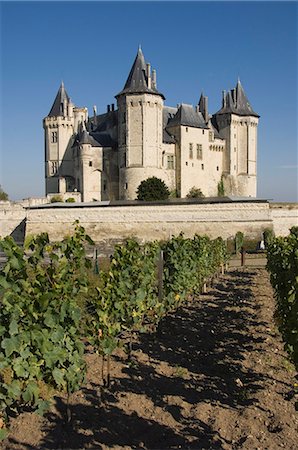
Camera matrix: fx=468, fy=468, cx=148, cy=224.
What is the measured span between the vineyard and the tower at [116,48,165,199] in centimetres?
2910

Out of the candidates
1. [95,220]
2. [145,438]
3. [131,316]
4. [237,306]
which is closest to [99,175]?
[95,220]

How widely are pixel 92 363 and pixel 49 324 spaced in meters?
2.26

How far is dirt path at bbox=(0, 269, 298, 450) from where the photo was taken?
444 cm

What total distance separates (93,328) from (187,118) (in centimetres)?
3844

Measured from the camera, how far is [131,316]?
708 cm

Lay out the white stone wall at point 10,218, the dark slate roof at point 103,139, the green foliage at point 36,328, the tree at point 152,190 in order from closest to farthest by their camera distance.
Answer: the green foliage at point 36,328 → the white stone wall at point 10,218 → the tree at point 152,190 → the dark slate roof at point 103,139

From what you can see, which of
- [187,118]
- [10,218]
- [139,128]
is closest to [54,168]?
[139,128]

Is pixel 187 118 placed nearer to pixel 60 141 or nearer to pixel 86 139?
pixel 86 139

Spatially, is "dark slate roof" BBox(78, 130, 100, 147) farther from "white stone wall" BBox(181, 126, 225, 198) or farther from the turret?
"white stone wall" BBox(181, 126, 225, 198)

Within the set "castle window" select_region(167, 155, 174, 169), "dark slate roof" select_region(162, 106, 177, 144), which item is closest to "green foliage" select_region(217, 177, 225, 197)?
"castle window" select_region(167, 155, 174, 169)

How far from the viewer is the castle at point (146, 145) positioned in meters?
38.8

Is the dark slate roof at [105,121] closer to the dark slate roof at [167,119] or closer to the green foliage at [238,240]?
the dark slate roof at [167,119]

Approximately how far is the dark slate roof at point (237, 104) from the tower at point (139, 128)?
8400mm

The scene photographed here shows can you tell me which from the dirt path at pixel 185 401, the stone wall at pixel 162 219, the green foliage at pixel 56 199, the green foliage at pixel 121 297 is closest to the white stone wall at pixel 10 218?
the stone wall at pixel 162 219
